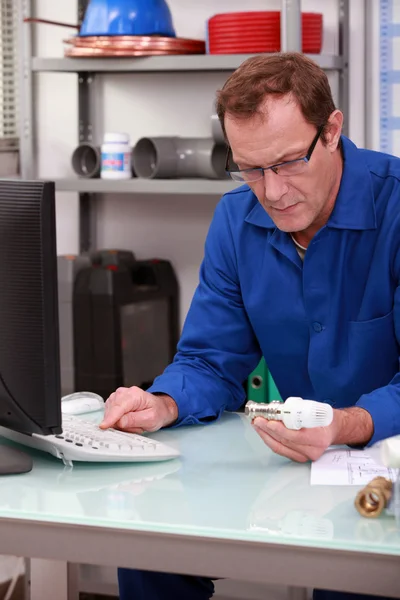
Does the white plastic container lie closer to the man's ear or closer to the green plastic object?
the green plastic object

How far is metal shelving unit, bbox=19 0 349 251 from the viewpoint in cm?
296

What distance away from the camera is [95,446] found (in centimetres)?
141

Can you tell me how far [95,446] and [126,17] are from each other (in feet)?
6.28

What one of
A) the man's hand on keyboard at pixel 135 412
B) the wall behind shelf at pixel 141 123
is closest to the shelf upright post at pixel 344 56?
the wall behind shelf at pixel 141 123

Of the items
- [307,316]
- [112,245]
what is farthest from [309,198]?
[112,245]

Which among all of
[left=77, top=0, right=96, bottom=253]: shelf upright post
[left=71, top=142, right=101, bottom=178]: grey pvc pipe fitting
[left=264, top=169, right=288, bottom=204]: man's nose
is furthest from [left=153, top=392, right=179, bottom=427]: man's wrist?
[left=77, top=0, right=96, bottom=253]: shelf upright post

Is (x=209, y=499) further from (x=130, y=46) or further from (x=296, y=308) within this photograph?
(x=130, y=46)

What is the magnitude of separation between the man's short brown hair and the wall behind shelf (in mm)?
1773

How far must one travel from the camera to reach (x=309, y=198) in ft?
5.35

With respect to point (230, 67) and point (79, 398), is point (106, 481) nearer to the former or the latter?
point (79, 398)

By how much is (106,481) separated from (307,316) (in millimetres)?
582

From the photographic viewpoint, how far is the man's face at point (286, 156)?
5.10 feet

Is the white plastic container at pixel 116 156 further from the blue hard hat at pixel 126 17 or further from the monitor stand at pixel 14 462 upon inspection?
the monitor stand at pixel 14 462

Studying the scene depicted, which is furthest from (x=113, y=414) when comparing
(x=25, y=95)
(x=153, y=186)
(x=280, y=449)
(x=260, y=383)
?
(x=25, y=95)
